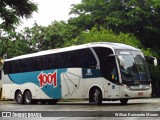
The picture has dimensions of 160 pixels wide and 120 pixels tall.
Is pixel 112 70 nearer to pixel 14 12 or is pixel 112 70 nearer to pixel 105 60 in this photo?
pixel 105 60

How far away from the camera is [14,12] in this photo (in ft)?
40.9

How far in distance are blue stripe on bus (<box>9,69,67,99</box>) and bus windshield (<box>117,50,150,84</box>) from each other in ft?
13.4

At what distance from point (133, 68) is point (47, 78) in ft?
20.4

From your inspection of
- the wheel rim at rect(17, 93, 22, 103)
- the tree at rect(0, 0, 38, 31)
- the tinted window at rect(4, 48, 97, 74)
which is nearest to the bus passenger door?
the tinted window at rect(4, 48, 97, 74)

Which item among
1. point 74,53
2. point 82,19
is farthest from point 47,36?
point 74,53

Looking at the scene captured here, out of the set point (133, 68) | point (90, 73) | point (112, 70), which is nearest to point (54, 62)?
point (90, 73)

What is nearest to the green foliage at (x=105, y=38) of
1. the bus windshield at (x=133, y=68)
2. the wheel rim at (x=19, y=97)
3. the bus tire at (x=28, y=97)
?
the wheel rim at (x=19, y=97)

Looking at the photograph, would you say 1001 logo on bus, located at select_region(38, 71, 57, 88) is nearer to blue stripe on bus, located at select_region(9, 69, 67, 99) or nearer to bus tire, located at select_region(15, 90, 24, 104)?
blue stripe on bus, located at select_region(9, 69, 67, 99)

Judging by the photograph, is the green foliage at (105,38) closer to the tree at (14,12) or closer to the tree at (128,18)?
the tree at (128,18)

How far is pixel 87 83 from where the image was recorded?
67.7ft

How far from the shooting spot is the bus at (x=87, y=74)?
63.7 ft

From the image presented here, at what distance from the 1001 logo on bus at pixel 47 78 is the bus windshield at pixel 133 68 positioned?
16.5 ft

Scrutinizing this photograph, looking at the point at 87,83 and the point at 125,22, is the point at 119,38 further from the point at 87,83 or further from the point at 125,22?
the point at 87,83

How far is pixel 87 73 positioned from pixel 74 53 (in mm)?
1643
